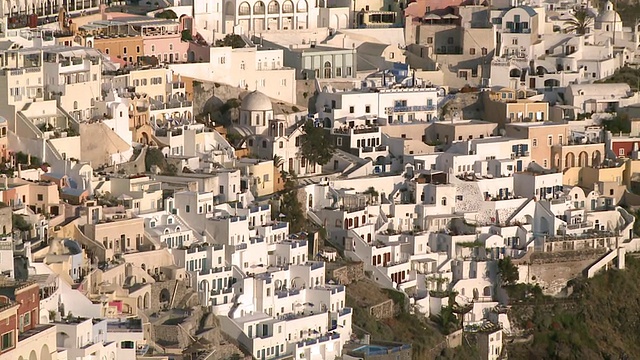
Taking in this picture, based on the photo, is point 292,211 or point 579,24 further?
point 579,24

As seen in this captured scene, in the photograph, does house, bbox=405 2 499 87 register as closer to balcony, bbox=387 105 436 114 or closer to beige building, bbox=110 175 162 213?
balcony, bbox=387 105 436 114

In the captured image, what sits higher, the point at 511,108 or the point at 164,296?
the point at 511,108

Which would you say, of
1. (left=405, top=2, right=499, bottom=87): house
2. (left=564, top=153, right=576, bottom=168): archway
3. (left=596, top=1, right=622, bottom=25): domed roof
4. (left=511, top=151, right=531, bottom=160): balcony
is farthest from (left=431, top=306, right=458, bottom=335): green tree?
(left=596, top=1, right=622, bottom=25): domed roof

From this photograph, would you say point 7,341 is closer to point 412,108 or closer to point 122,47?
point 122,47

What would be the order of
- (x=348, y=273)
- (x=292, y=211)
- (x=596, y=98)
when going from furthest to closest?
(x=596, y=98)
(x=292, y=211)
(x=348, y=273)

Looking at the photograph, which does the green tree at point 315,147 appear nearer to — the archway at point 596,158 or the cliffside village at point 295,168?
the cliffside village at point 295,168

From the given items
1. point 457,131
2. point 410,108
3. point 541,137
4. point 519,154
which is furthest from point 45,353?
point 541,137

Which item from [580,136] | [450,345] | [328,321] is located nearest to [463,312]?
[450,345]

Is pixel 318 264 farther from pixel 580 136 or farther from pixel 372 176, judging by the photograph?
pixel 580 136
